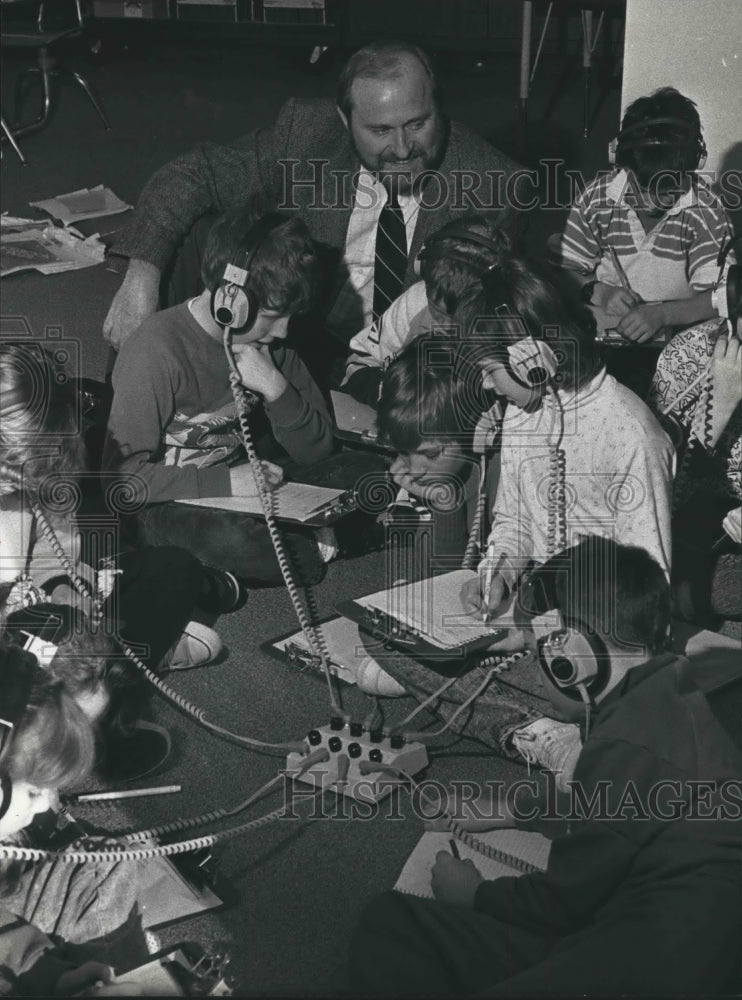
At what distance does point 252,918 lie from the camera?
153 cm

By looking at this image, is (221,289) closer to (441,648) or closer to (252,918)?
(441,648)

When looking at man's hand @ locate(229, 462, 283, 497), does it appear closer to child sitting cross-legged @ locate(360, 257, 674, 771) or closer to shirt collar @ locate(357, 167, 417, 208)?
child sitting cross-legged @ locate(360, 257, 674, 771)

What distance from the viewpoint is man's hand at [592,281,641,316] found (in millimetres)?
2574

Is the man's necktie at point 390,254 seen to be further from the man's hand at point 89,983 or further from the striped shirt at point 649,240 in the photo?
the man's hand at point 89,983

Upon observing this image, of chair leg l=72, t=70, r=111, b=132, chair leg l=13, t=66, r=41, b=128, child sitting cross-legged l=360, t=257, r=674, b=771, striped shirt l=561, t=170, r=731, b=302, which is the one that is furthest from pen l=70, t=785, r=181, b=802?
chair leg l=13, t=66, r=41, b=128

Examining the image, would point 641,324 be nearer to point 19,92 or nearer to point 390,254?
point 390,254

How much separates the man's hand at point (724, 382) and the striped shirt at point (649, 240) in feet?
1.12

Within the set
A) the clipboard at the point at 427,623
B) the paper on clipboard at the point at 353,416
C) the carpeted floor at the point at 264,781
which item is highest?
the paper on clipboard at the point at 353,416

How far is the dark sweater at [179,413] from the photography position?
85.9 inches

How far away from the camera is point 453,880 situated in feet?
4.77

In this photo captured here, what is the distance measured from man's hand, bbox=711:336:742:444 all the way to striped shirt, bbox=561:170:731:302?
1.12 feet

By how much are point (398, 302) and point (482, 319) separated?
566mm

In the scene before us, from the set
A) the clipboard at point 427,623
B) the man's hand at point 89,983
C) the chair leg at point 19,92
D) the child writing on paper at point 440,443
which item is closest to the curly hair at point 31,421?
the clipboard at point 427,623

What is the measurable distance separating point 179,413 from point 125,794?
2.71 feet
